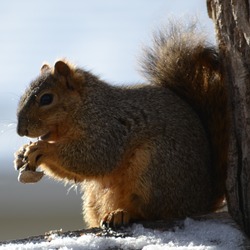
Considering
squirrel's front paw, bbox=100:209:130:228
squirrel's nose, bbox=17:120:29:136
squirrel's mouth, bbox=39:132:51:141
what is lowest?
squirrel's front paw, bbox=100:209:130:228

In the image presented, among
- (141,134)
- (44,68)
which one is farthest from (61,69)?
(141,134)

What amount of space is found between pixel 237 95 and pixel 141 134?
1.01 feet

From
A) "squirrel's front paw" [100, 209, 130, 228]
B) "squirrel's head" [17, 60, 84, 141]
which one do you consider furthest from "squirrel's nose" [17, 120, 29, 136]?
"squirrel's front paw" [100, 209, 130, 228]

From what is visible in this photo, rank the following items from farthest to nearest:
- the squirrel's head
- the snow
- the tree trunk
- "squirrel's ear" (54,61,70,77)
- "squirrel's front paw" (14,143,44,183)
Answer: "squirrel's ear" (54,61,70,77)
the squirrel's head
"squirrel's front paw" (14,143,44,183)
the tree trunk
the snow

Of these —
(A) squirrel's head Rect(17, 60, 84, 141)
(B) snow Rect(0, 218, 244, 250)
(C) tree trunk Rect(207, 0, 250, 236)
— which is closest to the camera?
(B) snow Rect(0, 218, 244, 250)

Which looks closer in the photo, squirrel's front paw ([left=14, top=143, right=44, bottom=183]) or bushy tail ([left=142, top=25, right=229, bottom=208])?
squirrel's front paw ([left=14, top=143, right=44, bottom=183])

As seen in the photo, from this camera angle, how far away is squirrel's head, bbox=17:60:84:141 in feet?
6.26

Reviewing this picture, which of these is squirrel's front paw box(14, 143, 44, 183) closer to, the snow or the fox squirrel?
the fox squirrel

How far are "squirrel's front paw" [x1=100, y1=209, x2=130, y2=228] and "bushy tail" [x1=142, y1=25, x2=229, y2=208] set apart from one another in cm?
34

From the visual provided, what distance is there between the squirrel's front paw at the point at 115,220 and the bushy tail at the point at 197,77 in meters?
0.34

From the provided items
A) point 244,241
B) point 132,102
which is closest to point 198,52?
point 132,102

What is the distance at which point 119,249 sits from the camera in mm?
1529

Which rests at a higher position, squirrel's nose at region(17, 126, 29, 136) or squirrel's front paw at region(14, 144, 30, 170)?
squirrel's nose at region(17, 126, 29, 136)

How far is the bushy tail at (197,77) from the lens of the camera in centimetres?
194
